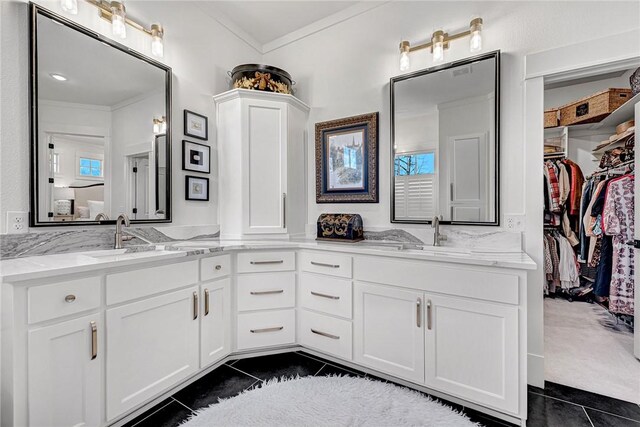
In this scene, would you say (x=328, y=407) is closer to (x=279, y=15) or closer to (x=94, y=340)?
(x=94, y=340)

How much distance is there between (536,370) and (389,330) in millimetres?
998

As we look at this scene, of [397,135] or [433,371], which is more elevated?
[397,135]

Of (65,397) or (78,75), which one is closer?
(65,397)

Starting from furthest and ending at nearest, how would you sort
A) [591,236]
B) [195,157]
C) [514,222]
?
1. [591,236]
2. [195,157]
3. [514,222]

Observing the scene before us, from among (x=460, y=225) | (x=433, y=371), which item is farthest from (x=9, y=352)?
(x=460, y=225)

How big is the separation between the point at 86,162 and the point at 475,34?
9.14ft

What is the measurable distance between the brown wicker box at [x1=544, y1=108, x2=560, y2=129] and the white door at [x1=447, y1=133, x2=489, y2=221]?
8.15 ft

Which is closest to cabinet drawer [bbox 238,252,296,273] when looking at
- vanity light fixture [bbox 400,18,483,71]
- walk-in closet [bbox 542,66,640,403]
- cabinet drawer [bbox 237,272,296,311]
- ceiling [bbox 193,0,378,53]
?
cabinet drawer [bbox 237,272,296,311]

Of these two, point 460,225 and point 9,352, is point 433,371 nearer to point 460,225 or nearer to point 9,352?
point 460,225

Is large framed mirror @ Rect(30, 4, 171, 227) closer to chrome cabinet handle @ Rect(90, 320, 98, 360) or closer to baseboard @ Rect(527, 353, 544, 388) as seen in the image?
chrome cabinet handle @ Rect(90, 320, 98, 360)

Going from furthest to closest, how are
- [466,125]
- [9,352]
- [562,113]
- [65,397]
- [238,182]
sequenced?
[562,113]
[238,182]
[466,125]
[65,397]
[9,352]

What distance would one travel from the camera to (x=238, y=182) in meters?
2.59

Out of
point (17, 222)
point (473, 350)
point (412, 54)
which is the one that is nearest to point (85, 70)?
point (17, 222)

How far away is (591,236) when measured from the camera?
10.2ft
